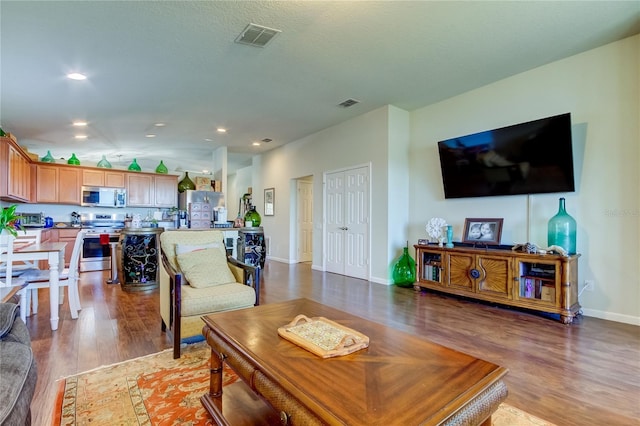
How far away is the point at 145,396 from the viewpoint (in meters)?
1.82

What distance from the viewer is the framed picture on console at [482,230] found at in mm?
3971

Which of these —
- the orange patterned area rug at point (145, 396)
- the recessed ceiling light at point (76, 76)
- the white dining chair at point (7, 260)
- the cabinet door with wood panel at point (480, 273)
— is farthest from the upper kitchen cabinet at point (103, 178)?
the cabinet door with wood panel at point (480, 273)

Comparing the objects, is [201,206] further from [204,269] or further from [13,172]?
[204,269]

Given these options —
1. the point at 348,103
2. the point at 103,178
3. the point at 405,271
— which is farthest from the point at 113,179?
the point at 405,271

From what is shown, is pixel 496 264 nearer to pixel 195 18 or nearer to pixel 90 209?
pixel 195 18

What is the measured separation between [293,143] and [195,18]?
4.48 metres

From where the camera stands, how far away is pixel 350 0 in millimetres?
2520

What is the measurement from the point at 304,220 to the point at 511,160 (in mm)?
4697

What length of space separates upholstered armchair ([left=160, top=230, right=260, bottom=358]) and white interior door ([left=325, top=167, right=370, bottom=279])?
282 cm

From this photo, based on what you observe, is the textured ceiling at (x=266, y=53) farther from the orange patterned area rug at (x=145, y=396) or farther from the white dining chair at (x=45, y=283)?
the orange patterned area rug at (x=145, y=396)

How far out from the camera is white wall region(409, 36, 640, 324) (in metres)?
3.13

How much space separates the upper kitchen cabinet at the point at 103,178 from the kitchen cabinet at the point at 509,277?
7293 mm

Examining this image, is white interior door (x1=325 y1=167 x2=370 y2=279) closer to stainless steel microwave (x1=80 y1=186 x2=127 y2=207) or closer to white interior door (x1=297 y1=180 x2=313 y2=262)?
white interior door (x1=297 y1=180 x2=313 y2=262)

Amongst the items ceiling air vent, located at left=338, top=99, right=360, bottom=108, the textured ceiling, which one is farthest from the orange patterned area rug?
ceiling air vent, located at left=338, top=99, right=360, bottom=108
